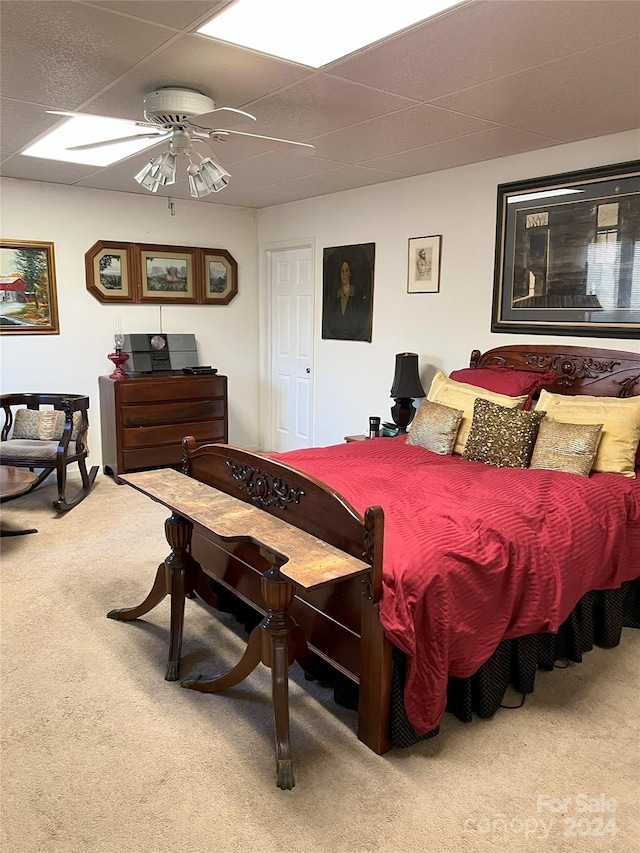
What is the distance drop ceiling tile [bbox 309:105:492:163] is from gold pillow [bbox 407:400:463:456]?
1.52m

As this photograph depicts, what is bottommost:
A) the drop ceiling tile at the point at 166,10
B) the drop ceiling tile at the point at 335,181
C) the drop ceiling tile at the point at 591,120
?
the drop ceiling tile at the point at 166,10

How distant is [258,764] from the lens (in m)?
2.13

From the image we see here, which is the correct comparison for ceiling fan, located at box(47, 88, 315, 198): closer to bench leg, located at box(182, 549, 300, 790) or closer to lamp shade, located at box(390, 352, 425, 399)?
bench leg, located at box(182, 549, 300, 790)

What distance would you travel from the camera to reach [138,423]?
5.29m

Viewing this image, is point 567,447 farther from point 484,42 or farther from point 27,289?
point 27,289

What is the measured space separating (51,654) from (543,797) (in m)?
2.05

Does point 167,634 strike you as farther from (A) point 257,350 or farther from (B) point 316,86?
(A) point 257,350

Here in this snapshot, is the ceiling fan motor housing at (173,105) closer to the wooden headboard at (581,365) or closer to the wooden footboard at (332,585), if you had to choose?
the wooden footboard at (332,585)

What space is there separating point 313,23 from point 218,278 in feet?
13.0

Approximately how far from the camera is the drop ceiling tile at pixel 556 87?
97.4 inches

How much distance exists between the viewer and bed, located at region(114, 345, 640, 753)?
6.84 feet

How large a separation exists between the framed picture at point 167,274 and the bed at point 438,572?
9.72 feet

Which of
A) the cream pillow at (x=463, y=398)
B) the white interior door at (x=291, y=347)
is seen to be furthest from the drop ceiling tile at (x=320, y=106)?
the white interior door at (x=291, y=347)

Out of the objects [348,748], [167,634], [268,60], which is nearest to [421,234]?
[268,60]
